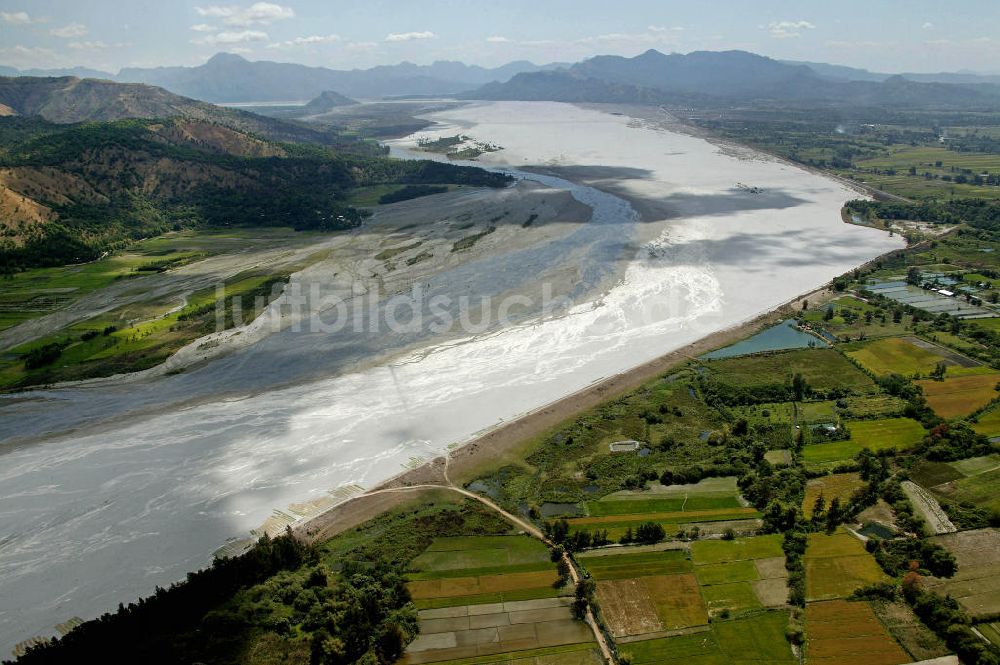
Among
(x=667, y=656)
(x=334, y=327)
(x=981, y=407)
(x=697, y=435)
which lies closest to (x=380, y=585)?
(x=667, y=656)

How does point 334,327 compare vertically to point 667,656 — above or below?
above

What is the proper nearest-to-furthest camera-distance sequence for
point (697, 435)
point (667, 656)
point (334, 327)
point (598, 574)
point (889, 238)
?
1. point (667, 656)
2. point (598, 574)
3. point (697, 435)
4. point (334, 327)
5. point (889, 238)

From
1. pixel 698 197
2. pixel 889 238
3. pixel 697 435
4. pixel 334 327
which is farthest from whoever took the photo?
pixel 698 197

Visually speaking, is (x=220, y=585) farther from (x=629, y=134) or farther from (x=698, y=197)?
(x=629, y=134)

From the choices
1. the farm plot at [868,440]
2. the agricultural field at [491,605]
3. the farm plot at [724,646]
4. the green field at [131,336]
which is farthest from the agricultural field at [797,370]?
the green field at [131,336]

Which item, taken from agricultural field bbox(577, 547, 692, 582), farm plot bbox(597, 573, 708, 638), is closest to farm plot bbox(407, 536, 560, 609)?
agricultural field bbox(577, 547, 692, 582)

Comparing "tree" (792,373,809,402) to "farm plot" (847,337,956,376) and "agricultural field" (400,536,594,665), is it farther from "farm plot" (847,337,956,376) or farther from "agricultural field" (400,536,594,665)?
"agricultural field" (400,536,594,665)

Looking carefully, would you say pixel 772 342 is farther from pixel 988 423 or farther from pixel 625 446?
pixel 625 446
